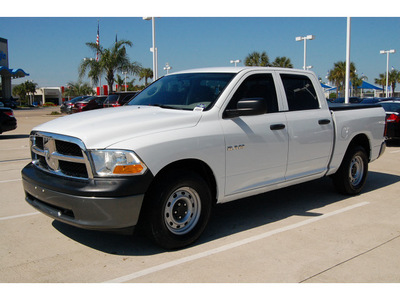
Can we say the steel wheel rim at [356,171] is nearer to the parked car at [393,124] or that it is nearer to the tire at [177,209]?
the tire at [177,209]

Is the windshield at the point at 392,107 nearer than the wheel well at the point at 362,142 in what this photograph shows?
No

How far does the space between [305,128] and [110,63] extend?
2853 cm

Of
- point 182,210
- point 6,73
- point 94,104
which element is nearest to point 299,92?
point 182,210

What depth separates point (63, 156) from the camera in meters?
3.99

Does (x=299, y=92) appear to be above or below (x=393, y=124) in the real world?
above

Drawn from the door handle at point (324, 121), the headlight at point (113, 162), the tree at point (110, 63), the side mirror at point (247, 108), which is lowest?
the headlight at point (113, 162)

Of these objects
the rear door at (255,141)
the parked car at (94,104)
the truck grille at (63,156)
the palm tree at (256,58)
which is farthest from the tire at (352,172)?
the palm tree at (256,58)

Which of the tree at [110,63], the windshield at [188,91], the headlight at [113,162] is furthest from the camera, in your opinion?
the tree at [110,63]

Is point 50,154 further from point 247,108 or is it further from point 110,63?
point 110,63

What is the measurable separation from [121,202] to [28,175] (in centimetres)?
138

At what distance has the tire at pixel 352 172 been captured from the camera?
632 centimetres

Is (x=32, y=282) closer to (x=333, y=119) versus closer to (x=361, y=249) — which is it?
(x=361, y=249)

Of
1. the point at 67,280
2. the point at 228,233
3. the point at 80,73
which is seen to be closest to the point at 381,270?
the point at 228,233

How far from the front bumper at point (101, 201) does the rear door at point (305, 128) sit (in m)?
2.27
